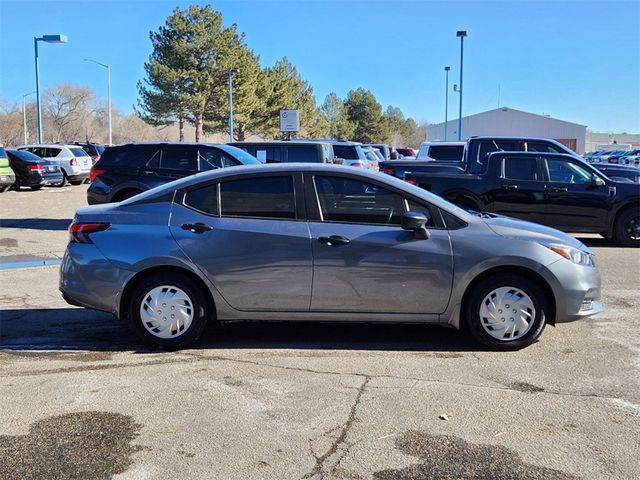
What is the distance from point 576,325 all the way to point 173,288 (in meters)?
3.93

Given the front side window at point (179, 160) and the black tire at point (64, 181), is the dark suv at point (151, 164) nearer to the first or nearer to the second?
the front side window at point (179, 160)

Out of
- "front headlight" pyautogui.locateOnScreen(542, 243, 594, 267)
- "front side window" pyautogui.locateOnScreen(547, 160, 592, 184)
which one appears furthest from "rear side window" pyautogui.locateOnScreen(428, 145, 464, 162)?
"front headlight" pyautogui.locateOnScreen(542, 243, 594, 267)

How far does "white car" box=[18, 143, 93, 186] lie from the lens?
85.0 feet

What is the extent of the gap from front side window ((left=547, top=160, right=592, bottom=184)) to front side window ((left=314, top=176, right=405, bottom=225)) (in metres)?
6.96

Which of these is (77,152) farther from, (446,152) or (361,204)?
(361,204)

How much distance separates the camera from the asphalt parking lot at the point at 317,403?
3.44m

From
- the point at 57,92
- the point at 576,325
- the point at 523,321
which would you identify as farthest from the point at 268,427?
the point at 57,92

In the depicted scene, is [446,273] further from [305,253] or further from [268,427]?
[268,427]

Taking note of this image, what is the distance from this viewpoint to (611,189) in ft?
36.4

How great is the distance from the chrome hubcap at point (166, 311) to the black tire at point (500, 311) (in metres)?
2.41

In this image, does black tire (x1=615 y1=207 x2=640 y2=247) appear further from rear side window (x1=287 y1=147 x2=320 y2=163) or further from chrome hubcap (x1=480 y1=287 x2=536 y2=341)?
chrome hubcap (x1=480 y1=287 x2=536 y2=341)

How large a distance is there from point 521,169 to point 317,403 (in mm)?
8438

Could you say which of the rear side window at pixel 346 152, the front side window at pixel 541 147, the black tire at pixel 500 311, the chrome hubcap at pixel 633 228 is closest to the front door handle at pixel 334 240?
the black tire at pixel 500 311

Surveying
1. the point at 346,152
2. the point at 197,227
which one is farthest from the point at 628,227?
the point at 346,152
